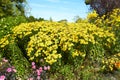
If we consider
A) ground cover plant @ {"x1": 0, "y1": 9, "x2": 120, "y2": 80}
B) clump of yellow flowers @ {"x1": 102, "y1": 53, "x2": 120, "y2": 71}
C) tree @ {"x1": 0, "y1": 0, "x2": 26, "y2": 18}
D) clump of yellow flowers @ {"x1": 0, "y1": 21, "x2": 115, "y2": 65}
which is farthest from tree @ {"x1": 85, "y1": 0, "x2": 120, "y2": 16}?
clump of yellow flowers @ {"x1": 0, "y1": 21, "x2": 115, "y2": 65}

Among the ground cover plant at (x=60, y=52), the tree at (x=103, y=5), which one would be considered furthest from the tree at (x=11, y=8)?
the ground cover plant at (x=60, y=52)

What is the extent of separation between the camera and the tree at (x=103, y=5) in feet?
90.4

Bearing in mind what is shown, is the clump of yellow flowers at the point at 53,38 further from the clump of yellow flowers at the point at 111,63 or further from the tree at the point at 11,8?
the tree at the point at 11,8

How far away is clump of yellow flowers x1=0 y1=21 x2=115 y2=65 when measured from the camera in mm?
9477

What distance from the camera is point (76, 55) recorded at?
31.4 ft

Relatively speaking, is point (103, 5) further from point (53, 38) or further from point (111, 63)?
point (53, 38)

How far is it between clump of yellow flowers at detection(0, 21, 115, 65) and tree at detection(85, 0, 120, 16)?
17.3 m

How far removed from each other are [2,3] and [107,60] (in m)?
17.5

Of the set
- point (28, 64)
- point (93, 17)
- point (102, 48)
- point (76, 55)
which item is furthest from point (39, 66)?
point (93, 17)

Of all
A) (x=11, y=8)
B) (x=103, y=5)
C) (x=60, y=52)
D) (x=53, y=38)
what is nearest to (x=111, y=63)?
(x=60, y=52)

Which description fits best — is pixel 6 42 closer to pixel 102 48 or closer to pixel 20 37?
pixel 20 37

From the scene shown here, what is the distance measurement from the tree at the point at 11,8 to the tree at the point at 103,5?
200 inches

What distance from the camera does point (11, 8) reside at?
27547mm

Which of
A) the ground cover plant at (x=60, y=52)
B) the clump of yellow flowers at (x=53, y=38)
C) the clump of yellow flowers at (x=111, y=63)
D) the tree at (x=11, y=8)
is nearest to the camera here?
the ground cover plant at (x=60, y=52)
